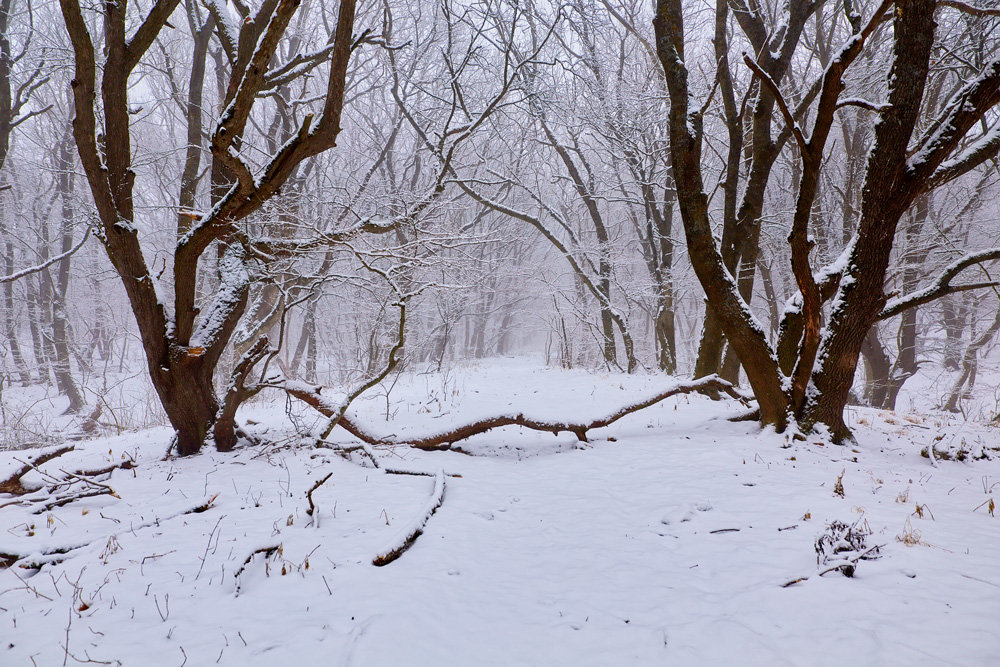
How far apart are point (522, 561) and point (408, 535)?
77 centimetres

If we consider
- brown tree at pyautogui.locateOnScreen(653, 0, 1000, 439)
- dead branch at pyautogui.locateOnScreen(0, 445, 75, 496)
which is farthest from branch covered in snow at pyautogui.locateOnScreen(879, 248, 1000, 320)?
dead branch at pyautogui.locateOnScreen(0, 445, 75, 496)

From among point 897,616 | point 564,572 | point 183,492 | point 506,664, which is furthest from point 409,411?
point 897,616

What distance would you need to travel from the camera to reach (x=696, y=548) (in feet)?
9.64

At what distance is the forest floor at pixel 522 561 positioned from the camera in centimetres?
202

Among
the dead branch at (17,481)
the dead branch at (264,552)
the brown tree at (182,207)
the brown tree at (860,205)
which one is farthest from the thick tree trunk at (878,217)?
the dead branch at (17,481)

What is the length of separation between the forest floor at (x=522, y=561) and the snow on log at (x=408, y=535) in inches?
1.3

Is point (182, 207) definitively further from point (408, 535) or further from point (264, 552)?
point (408, 535)

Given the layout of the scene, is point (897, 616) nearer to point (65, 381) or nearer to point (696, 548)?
point (696, 548)

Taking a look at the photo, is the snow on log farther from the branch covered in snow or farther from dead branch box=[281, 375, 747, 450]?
the branch covered in snow

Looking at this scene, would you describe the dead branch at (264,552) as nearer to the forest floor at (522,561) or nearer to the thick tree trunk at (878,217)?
the forest floor at (522,561)

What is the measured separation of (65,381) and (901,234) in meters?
24.1

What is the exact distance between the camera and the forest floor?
2023 mm

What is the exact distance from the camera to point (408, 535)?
303cm

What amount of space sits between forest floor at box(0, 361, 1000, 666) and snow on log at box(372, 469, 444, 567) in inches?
1.3
